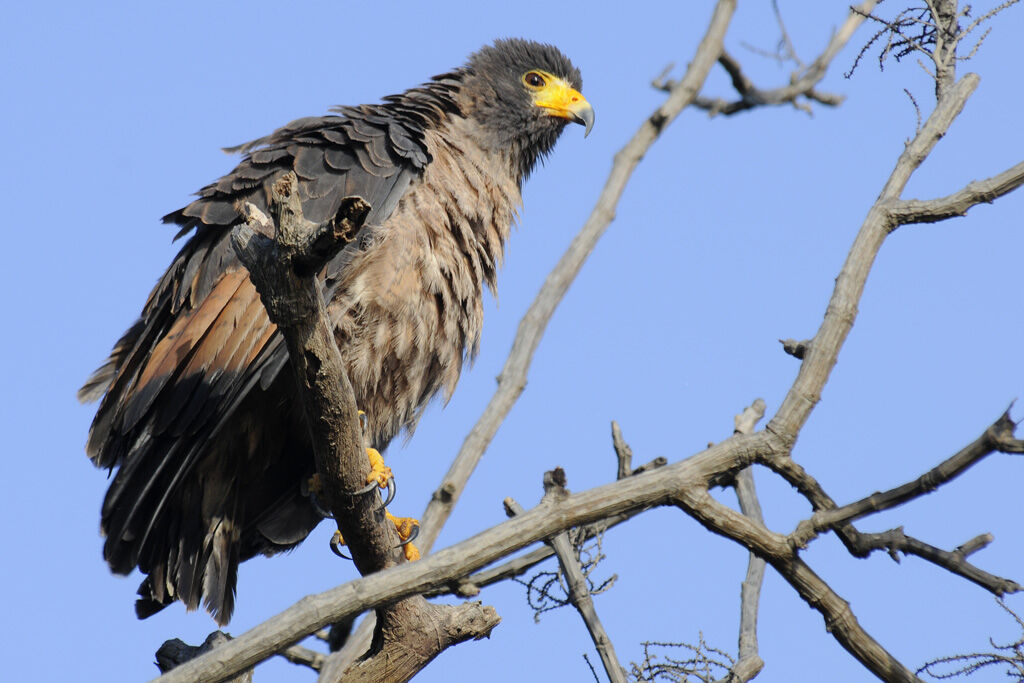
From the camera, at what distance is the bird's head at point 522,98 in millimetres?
5367

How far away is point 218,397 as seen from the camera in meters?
4.09

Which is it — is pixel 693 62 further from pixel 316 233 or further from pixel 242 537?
pixel 316 233

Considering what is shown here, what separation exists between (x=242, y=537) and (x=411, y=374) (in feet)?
3.56

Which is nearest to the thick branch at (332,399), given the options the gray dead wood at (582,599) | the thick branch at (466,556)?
the gray dead wood at (582,599)

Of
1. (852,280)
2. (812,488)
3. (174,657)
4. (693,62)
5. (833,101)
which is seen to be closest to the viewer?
(812,488)

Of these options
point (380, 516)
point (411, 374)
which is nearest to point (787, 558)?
point (380, 516)

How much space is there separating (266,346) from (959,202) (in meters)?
2.55

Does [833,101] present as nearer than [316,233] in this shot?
No

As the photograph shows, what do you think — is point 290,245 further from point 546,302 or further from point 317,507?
point 546,302

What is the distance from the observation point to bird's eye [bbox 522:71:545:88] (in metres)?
5.58

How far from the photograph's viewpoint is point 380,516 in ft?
12.0

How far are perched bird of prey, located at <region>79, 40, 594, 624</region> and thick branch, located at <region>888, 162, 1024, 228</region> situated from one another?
6.77 ft

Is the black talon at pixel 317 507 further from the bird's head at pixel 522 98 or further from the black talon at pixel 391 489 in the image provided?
the bird's head at pixel 522 98

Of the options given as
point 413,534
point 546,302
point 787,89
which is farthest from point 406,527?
point 787,89
